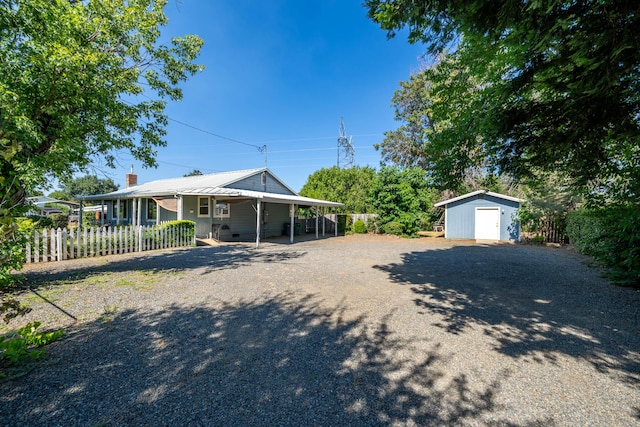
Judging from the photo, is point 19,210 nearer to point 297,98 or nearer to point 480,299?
point 480,299

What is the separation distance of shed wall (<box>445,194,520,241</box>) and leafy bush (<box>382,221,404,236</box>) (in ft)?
9.98

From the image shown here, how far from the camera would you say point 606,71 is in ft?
8.67

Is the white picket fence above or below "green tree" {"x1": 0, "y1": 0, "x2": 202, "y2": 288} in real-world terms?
below

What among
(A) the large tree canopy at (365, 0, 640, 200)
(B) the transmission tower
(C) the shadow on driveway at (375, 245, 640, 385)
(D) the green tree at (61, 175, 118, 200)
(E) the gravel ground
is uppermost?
(B) the transmission tower

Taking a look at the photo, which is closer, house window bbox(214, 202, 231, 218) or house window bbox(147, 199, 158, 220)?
house window bbox(214, 202, 231, 218)

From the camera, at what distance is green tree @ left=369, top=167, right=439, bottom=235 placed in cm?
1931

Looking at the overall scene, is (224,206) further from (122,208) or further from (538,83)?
(538,83)

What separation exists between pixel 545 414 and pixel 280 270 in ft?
20.0

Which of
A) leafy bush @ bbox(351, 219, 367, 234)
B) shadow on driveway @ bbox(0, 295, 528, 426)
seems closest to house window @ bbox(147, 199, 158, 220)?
leafy bush @ bbox(351, 219, 367, 234)

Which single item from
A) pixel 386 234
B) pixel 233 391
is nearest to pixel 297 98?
pixel 386 234

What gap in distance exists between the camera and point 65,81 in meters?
4.93

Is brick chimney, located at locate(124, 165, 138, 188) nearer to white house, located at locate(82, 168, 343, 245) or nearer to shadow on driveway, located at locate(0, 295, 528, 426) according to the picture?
white house, located at locate(82, 168, 343, 245)

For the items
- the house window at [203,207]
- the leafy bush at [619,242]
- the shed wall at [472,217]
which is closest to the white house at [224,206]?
the house window at [203,207]

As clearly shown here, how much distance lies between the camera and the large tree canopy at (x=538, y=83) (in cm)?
267
